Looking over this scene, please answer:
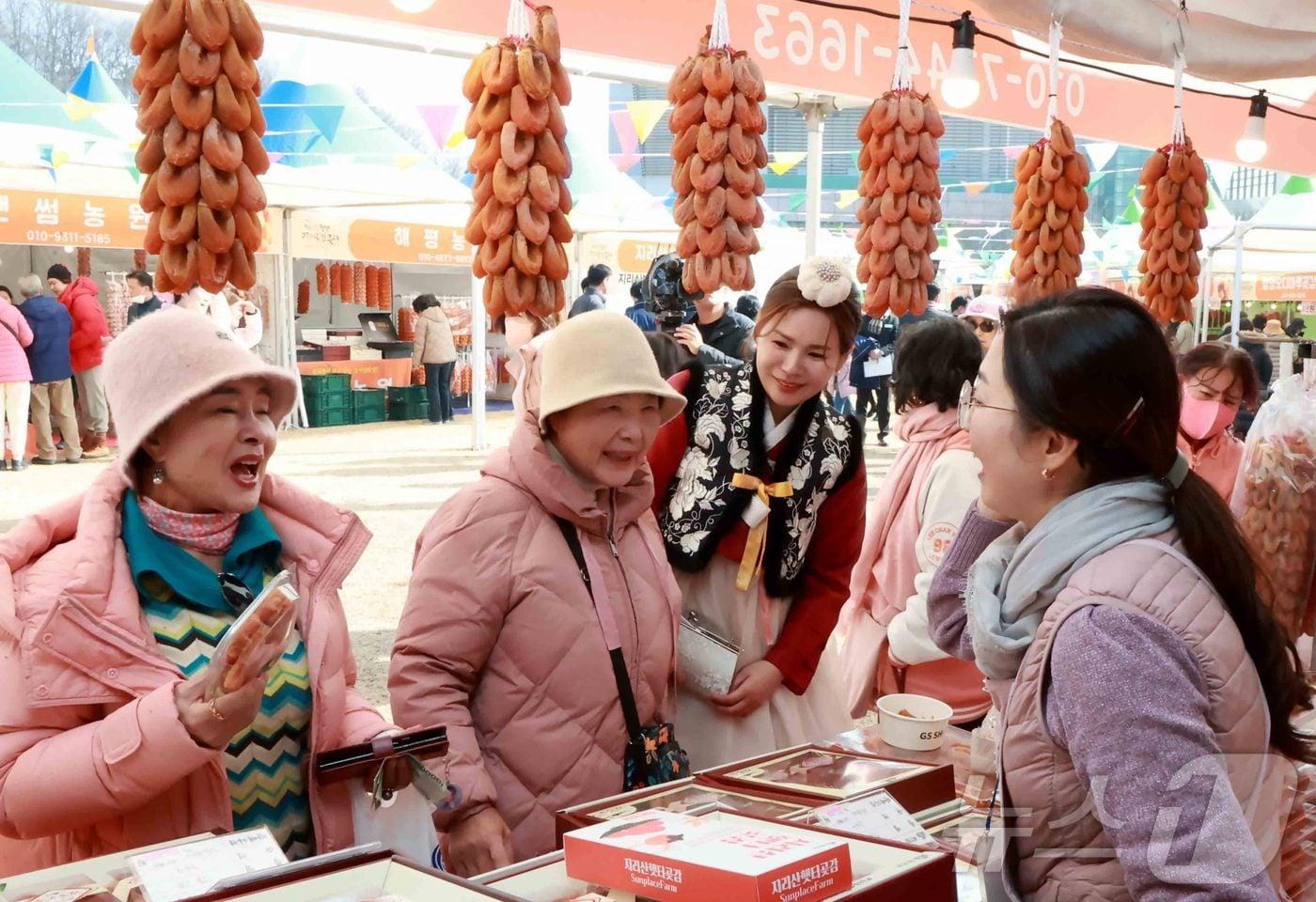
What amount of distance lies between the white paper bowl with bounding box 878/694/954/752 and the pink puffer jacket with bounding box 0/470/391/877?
0.98m

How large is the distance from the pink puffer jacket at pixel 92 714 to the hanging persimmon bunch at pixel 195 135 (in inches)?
20.5

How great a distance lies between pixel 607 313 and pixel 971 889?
1195 mm

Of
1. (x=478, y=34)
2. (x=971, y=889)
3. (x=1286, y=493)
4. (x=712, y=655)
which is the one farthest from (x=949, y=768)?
(x=478, y=34)

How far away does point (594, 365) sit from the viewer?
2049 mm

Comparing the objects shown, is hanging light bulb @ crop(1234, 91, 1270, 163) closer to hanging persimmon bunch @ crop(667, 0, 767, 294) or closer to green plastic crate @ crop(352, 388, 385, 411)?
hanging persimmon bunch @ crop(667, 0, 767, 294)

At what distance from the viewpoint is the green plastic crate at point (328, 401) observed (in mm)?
14203

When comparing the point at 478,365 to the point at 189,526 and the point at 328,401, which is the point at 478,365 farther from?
the point at 189,526

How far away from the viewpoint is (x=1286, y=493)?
2934mm

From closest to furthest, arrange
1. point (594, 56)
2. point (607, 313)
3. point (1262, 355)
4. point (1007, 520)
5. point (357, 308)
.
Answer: point (1007, 520), point (607, 313), point (594, 56), point (1262, 355), point (357, 308)

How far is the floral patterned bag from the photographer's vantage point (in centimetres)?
206

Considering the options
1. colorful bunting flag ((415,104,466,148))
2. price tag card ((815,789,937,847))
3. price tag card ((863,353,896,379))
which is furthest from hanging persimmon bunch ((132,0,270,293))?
price tag card ((863,353,896,379))

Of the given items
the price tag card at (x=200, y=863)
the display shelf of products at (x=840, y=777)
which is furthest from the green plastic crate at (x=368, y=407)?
the price tag card at (x=200, y=863)

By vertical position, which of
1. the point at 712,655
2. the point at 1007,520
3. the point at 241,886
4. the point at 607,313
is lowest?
the point at 712,655

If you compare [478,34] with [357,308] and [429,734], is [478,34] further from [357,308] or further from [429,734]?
[357,308]
